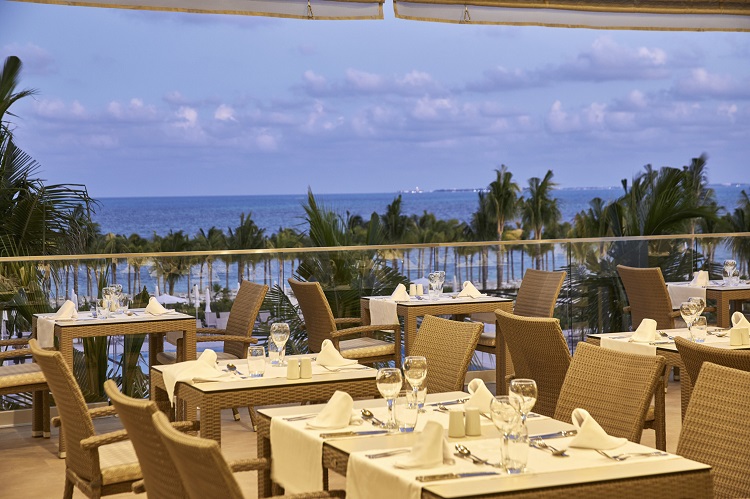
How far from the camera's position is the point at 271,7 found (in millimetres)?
8086

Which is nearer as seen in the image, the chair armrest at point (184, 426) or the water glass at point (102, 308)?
the chair armrest at point (184, 426)

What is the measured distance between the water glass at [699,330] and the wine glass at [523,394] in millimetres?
2605

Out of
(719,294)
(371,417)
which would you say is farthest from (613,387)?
(719,294)

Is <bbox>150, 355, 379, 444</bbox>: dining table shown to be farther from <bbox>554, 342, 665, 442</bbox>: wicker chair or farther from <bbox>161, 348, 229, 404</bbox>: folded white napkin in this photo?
<bbox>554, 342, 665, 442</bbox>: wicker chair

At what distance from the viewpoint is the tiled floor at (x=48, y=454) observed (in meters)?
5.48

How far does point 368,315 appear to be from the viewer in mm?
7840

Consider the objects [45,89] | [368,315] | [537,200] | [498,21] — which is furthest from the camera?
[45,89]

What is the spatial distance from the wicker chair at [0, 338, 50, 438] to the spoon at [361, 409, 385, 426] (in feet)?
9.29

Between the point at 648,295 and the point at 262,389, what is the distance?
4533 millimetres

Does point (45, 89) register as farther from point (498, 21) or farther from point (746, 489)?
point (746, 489)

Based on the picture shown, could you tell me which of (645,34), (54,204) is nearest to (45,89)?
(645,34)

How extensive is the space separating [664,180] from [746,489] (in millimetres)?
10146

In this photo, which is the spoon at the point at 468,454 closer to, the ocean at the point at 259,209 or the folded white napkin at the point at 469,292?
the folded white napkin at the point at 469,292

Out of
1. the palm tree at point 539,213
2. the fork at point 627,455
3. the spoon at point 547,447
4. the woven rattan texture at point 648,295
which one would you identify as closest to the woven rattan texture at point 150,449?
the spoon at point 547,447
